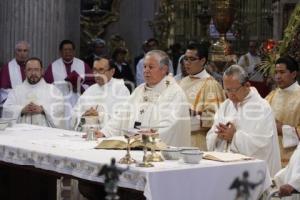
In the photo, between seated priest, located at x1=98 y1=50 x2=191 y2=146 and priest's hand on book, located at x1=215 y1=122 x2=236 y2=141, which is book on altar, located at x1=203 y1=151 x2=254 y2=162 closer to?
priest's hand on book, located at x1=215 y1=122 x2=236 y2=141

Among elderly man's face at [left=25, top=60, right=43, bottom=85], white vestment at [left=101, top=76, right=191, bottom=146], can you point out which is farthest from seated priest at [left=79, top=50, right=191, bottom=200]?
elderly man's face at [left=25, top=60, right=43, bottom=85]

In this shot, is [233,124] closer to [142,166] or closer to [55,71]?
A: [142,166]

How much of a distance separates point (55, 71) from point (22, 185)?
3595 millimetres

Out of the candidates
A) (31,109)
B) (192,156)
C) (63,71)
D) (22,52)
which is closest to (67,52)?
Result: (63,71)

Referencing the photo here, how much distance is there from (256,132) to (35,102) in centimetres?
356

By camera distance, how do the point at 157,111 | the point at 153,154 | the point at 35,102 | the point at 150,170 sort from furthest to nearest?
1. the point at 35,102
2. the point at 157,111
3. the point at 153,154
4. the point at 150,170

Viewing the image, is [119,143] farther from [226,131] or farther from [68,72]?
[68,72]

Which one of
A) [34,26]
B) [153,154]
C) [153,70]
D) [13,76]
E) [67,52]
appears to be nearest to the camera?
[153,154]

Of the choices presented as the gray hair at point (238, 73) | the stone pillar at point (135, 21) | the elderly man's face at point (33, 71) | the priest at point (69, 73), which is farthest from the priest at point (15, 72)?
the stone pillar at point (135, 21)

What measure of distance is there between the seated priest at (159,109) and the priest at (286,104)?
0.83m

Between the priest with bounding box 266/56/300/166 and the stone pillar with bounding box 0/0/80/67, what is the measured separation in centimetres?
533

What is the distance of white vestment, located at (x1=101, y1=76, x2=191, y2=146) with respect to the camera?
25.0 feet

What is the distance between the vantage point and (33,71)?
31.8ft

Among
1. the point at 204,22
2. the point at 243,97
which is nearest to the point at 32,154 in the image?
the point at 243,97
